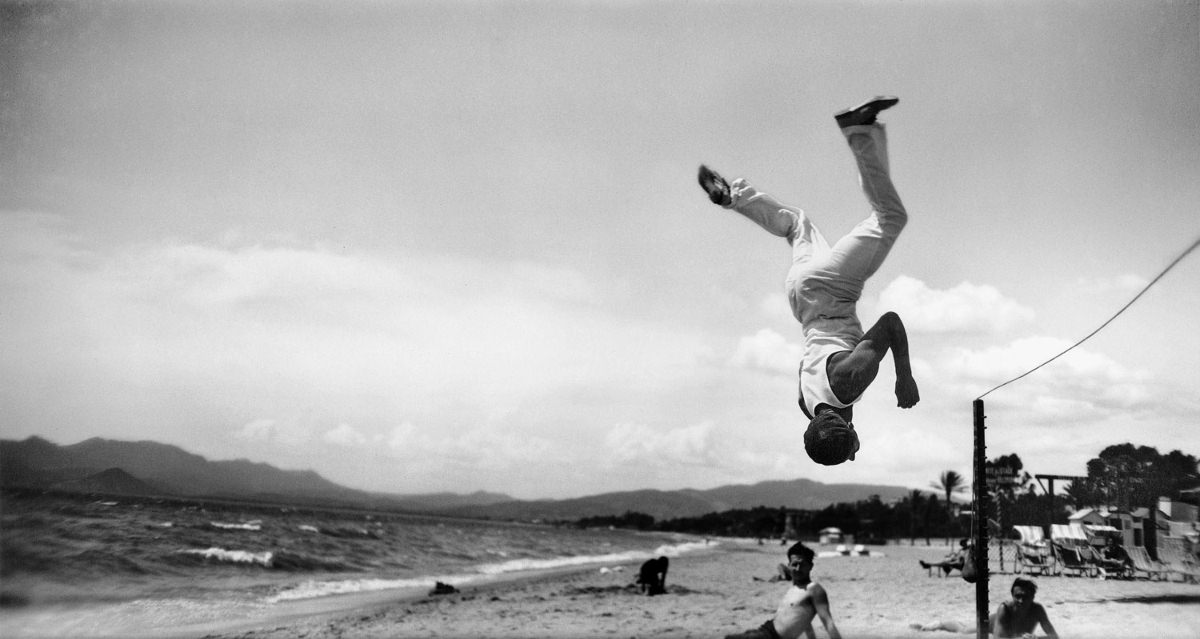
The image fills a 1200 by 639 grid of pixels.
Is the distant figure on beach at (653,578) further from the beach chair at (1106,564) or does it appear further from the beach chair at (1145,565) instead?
the beach chair at (1145,565)

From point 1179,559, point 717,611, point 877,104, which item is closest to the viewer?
point 877,104

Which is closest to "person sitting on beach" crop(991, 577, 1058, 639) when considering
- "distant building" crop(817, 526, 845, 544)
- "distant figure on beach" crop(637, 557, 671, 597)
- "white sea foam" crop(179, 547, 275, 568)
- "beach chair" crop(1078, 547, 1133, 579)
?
"beach chair" crop(1078, 547, 1133, 579)

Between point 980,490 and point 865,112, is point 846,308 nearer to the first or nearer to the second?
point 865,112

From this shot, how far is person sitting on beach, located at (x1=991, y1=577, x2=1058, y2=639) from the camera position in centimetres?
523

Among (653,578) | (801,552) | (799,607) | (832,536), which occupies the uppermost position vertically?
(801,552)

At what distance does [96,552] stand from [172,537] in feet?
23.1

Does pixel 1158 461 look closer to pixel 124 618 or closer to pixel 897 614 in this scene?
pixel 897 614

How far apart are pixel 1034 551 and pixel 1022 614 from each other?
230cm

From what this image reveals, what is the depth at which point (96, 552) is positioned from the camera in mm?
14414

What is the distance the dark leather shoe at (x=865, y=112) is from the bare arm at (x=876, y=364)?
Answer: 0.63 metres

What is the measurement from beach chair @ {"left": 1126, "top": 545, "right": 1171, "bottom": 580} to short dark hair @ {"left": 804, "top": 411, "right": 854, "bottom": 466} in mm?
4030

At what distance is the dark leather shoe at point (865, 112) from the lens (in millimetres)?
2268

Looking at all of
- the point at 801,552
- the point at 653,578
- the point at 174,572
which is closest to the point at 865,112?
the point at 801,552

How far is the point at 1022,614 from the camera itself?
17.3 ft
